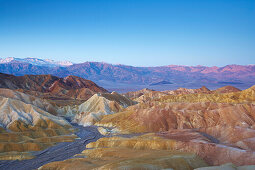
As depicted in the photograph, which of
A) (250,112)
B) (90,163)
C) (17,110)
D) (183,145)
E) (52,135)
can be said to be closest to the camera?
(90,163)

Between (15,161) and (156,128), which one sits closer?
(15,161)

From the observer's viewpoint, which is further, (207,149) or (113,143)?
(113,143)

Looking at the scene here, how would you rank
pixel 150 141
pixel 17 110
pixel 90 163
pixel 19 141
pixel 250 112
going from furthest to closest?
pixel 17 110, pixel 250 112, pixel 19 141, pixel 150 141, pixel 90 163

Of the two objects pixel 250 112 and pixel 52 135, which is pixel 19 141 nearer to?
pixel 52 135

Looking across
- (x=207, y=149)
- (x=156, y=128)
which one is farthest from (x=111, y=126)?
(x=207, y=149)

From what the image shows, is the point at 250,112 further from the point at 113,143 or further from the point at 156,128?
the point at 113,143

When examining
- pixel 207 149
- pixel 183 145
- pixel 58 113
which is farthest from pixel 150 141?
pixel 58 113

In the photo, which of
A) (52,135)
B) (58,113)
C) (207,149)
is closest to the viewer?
(207,149)

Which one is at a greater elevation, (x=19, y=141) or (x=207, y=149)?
(x=207, y=149)

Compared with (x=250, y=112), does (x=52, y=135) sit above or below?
below
